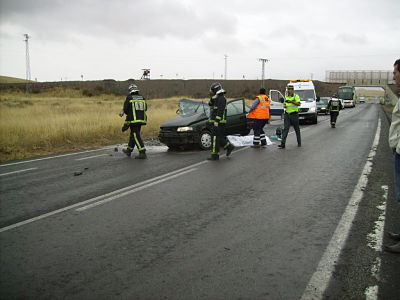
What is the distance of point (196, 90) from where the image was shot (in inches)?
4168

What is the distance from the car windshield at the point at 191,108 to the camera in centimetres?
1215

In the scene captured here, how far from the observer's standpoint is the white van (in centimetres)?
2222

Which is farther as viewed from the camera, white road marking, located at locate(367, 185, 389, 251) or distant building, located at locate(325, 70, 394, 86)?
distant building, located at locate(325, 70, 394, 86)

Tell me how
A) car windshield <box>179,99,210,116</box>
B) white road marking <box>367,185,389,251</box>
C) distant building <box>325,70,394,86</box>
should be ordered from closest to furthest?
white road marking <box>367,185,389,251</box>, car windshield <box>179,99,210,116</box>, distant building <box>325,70,394,86</box>

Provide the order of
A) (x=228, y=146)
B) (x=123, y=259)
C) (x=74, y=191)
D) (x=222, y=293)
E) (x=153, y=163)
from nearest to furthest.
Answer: (x=222, y=293)
(x=123, y=259)
(x=74, y=191)
(x=153, y=163)
(x=228, y=146)

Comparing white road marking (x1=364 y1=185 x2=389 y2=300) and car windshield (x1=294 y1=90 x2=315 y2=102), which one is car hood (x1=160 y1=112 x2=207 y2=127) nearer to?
white road marking (x1=364 y1=185 x2=389 y2=300)

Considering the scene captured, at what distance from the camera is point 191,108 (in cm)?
1253

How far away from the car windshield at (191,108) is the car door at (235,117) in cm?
80

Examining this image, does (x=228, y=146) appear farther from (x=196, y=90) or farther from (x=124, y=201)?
(x=196, y=90)

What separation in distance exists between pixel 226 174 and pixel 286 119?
5.23 meters

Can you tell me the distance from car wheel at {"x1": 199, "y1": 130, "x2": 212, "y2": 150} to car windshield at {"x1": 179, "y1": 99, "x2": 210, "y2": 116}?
83cm

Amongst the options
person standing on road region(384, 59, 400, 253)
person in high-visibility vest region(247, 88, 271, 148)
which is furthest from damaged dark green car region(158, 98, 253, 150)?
person standing on road region(384, 59, 400, 253)

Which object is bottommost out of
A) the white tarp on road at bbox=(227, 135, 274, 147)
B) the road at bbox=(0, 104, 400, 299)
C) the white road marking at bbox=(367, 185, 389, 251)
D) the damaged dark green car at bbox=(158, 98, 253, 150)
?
the road at bbox=(0, 104, 400, 299)

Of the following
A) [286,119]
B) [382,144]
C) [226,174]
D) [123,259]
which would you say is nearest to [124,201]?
[123,259]
